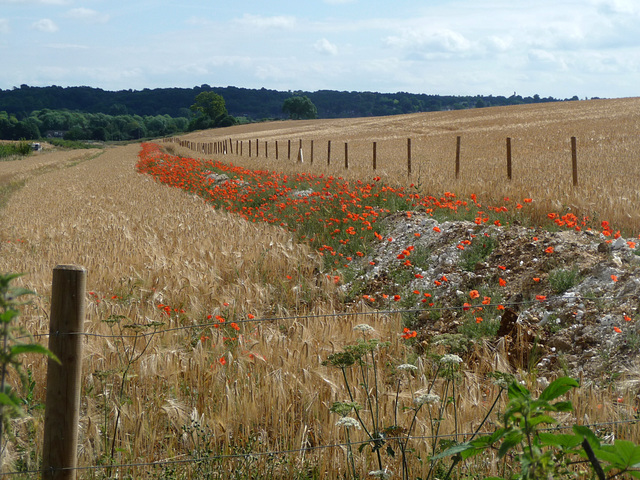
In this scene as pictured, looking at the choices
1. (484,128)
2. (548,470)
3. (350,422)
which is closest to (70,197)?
(350,422)

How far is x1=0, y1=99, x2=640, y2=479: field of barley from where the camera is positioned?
3373mm

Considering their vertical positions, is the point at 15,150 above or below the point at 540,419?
above

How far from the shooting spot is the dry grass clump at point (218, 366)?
3484mm

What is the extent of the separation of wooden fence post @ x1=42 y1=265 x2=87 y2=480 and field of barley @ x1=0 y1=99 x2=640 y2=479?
0.58ft

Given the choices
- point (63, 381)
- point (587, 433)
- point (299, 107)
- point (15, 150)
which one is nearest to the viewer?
point (587, 433)

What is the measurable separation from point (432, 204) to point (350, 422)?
8135 millimetres

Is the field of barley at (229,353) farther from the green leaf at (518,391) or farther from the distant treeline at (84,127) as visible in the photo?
the distant treeline at (84,127)

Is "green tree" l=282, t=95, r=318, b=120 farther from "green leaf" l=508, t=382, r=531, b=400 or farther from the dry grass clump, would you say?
"green leaf" l=508, t=382, r=531, b=400

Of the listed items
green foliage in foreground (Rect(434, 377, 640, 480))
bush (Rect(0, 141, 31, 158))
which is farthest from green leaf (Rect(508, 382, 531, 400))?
bush (Rect(0, 141, 31, 158))

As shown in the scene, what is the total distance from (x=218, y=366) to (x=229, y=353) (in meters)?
0.12

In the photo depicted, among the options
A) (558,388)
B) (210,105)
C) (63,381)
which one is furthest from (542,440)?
(210,105)

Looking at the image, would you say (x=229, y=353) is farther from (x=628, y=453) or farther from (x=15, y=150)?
(x=15, y=150)

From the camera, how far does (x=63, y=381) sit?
2.75 meters

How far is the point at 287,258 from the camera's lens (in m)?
8.69
